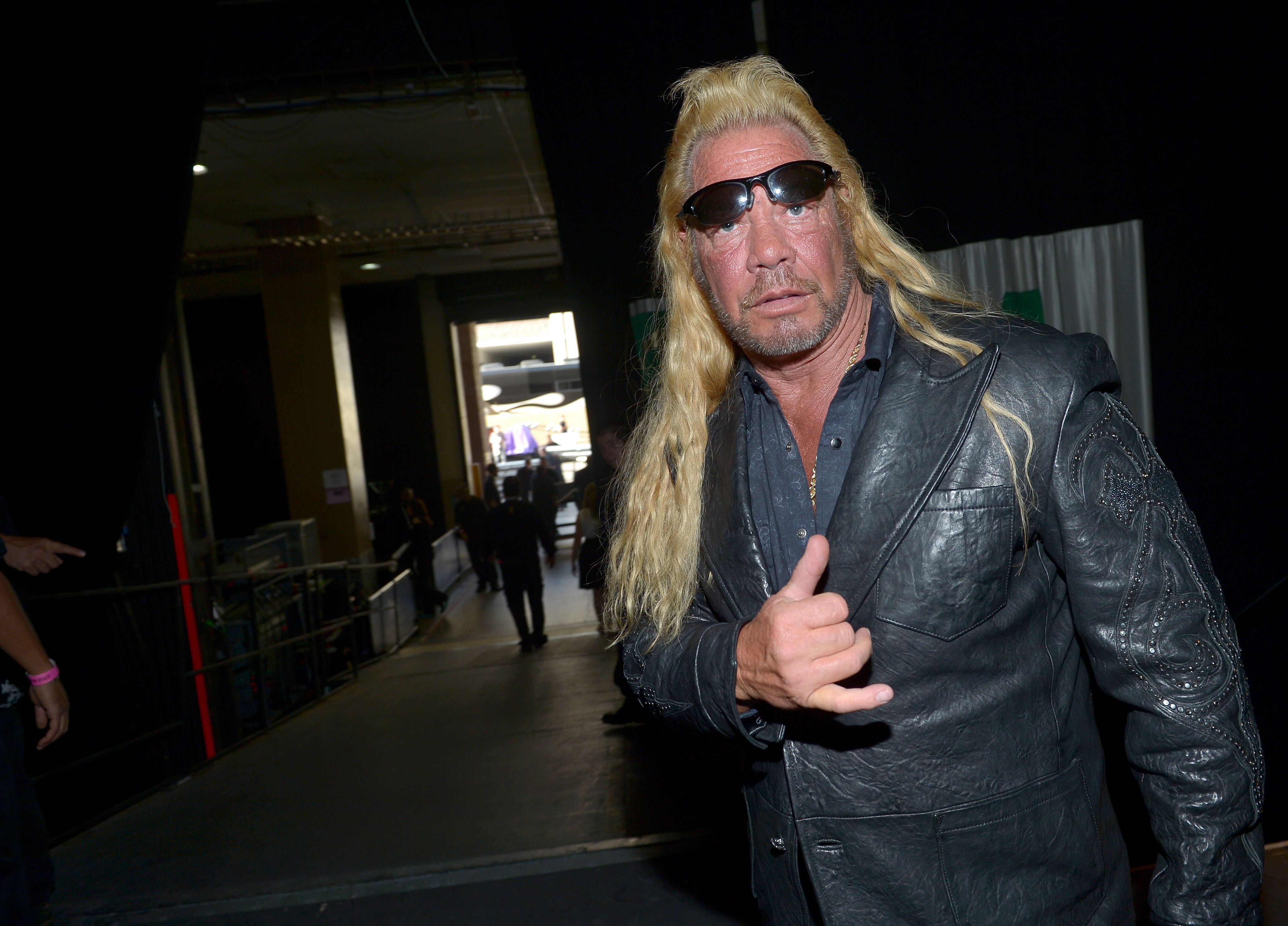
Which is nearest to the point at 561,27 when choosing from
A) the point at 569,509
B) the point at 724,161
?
the point at 724,161

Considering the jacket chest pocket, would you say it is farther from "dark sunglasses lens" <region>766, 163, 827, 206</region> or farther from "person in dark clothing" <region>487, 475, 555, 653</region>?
"person in dark clothing" <region>487, 475, 555, 653</region>

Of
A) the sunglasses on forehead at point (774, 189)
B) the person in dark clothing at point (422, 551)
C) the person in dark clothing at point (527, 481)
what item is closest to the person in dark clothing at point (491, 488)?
the person in dark clothing at point (527, 481)

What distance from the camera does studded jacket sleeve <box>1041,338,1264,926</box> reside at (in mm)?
980

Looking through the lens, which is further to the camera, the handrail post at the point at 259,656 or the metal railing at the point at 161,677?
the handrail post at the point at 259,656

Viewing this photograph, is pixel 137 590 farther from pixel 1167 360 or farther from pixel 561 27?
pixel 1167 360

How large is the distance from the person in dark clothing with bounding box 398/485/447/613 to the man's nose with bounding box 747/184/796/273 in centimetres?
1055

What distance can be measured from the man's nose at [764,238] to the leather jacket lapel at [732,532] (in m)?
0.24

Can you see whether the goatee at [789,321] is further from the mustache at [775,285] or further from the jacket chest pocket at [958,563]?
the jacket chest pocket at [958,563]

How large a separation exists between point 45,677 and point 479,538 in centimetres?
1018

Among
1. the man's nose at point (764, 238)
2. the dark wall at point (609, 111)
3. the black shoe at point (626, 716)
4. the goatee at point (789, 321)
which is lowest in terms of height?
the black shoe at point (626, 716)

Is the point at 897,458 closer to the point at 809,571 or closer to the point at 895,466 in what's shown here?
the point at 895,466

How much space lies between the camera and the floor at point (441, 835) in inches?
110

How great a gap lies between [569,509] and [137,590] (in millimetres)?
16812

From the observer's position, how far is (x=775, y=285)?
1273mm
